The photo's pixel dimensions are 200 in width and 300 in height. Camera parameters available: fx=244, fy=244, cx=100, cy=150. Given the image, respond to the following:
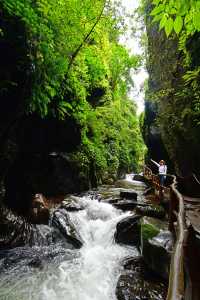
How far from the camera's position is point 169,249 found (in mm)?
5984

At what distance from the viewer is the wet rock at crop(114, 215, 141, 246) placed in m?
8.76

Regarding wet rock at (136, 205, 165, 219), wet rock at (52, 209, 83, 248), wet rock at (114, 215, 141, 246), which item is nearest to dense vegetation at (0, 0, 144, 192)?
wet rock at (52, 209, 83, 248)

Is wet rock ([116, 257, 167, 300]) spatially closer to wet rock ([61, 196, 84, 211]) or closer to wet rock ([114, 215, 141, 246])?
wet rock ([114, 215, 141, 246])

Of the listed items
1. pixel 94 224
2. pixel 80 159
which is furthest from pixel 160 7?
pixel 80 159

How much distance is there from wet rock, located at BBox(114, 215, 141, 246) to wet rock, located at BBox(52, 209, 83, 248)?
1421mm

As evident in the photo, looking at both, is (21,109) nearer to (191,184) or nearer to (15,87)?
(15,87)

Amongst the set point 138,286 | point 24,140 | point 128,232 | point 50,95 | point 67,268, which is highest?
point 50,95

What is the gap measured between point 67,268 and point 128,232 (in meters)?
2.71

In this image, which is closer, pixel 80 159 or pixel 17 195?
pixel 17 195

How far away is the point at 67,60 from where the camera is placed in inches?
439

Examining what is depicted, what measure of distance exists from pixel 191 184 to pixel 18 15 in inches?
374

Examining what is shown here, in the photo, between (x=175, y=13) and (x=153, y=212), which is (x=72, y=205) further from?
(x=175, y=13)

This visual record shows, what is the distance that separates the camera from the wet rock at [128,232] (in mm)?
8758

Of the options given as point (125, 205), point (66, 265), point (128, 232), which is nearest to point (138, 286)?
point (66, 265)
